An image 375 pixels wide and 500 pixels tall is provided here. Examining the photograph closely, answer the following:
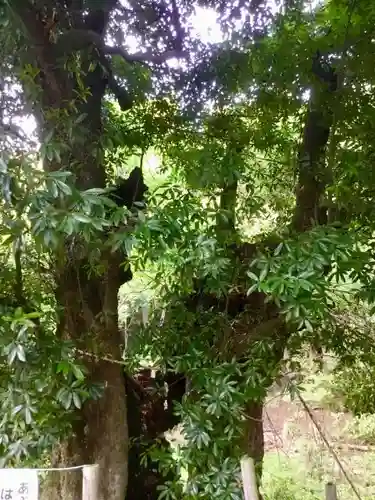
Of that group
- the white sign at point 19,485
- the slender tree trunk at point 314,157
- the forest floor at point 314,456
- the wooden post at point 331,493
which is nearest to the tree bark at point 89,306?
the white sign at point 19,485

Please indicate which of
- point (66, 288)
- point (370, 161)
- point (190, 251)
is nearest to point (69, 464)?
point (66, 288)

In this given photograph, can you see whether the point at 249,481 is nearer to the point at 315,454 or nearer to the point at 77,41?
the point at 77,41

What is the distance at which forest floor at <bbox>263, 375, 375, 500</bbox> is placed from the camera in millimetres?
4531

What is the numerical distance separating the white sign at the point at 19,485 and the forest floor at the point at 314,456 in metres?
3.02

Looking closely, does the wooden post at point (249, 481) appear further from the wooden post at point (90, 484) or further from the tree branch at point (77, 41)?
the tree branch at point (77, 41)

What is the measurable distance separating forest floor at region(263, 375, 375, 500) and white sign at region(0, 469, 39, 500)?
3018 mm

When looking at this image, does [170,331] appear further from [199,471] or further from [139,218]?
[139,218]

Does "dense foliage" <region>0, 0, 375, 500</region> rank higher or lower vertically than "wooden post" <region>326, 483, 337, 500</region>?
higher

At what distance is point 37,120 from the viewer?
2047 mm

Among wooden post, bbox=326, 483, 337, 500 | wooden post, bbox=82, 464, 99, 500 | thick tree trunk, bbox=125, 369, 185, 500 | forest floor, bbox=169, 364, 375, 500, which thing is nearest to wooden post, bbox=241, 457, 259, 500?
wooden post, bbox=326, 483, 337, 500

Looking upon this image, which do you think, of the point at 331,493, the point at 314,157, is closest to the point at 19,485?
the point at 331,493

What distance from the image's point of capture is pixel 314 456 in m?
4.82

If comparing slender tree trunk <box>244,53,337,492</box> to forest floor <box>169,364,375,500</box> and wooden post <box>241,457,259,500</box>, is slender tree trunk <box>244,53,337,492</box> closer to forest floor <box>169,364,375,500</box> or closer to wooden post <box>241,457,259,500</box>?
wooden post <box>241,457,259,500</box>

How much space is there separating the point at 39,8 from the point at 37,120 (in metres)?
0.41
